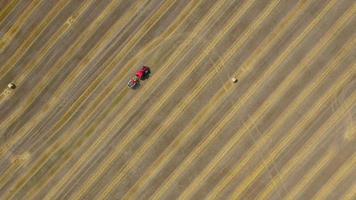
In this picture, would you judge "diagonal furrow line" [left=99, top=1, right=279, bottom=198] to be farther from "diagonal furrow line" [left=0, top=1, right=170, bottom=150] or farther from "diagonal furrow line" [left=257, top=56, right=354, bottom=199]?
"diagonal furrow line" [left=257, top=56, right=354, bottom=199]

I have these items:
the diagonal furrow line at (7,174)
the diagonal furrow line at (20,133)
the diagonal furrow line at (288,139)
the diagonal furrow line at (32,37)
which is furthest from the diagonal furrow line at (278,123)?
the diagonal furrow line at (32,37)

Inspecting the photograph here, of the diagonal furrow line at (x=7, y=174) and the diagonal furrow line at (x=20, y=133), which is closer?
the diagonal furrow line at (x=7, y=174)

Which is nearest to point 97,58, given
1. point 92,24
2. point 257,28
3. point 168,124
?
point 92,24

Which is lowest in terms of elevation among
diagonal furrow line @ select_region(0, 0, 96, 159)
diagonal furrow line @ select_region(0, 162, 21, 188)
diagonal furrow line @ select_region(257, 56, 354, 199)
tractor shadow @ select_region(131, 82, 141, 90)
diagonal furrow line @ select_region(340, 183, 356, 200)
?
diagonal furrow line @ select_region(0, 162, 21, 188)

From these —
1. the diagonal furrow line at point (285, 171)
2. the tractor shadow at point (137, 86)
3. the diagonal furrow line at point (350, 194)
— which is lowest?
the tractor shadow at point (137, 86)

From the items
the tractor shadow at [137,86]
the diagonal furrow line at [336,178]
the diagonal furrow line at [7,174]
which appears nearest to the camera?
the diagonal furrow line at [336,178]

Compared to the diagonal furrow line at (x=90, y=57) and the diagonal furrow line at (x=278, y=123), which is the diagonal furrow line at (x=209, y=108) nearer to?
the diagonal furrow line at (x=278, y=123)

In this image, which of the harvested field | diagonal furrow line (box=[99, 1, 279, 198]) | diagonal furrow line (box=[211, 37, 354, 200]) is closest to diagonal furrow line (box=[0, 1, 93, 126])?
the harvested field
